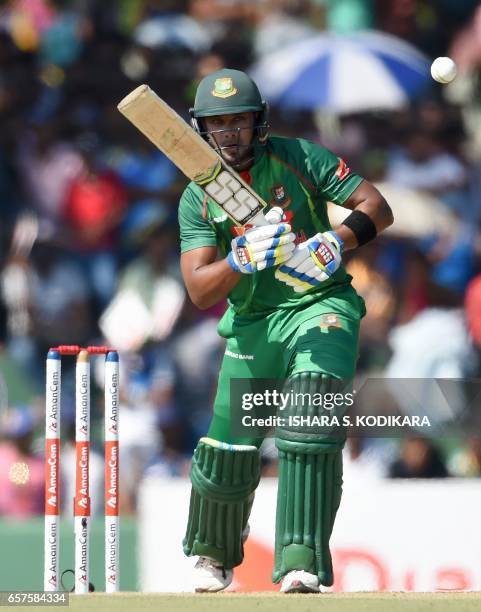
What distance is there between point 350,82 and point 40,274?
2.44 metres

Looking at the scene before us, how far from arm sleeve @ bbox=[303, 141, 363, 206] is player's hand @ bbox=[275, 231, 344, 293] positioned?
300mm

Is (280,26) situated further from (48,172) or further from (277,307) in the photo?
(277,307)

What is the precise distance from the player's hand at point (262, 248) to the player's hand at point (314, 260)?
0.16 ft

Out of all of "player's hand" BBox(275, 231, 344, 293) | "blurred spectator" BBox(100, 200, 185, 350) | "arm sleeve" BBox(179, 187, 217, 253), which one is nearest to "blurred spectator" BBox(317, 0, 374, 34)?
"blurred spectator" BBox(100, 200, 185, 350)

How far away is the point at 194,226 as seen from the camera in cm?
587

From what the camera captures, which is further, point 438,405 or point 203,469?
point 438,405

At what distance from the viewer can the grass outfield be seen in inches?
198

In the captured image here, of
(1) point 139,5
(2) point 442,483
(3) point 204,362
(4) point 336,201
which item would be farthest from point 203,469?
(1) point 139,5

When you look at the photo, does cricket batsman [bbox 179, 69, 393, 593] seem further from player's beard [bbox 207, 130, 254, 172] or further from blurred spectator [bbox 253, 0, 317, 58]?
blurred spectator [bbox 253, 0, 317, 58]

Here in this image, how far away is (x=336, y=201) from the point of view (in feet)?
19.3

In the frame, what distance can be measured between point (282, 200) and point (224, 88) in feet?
1.63

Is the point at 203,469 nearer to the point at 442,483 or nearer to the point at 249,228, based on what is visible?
the point at 249,228

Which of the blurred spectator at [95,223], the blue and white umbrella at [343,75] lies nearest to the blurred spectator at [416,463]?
the blurred spectator at [95,223]

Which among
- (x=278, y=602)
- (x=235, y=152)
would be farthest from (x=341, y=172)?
(x=278, y=602)
